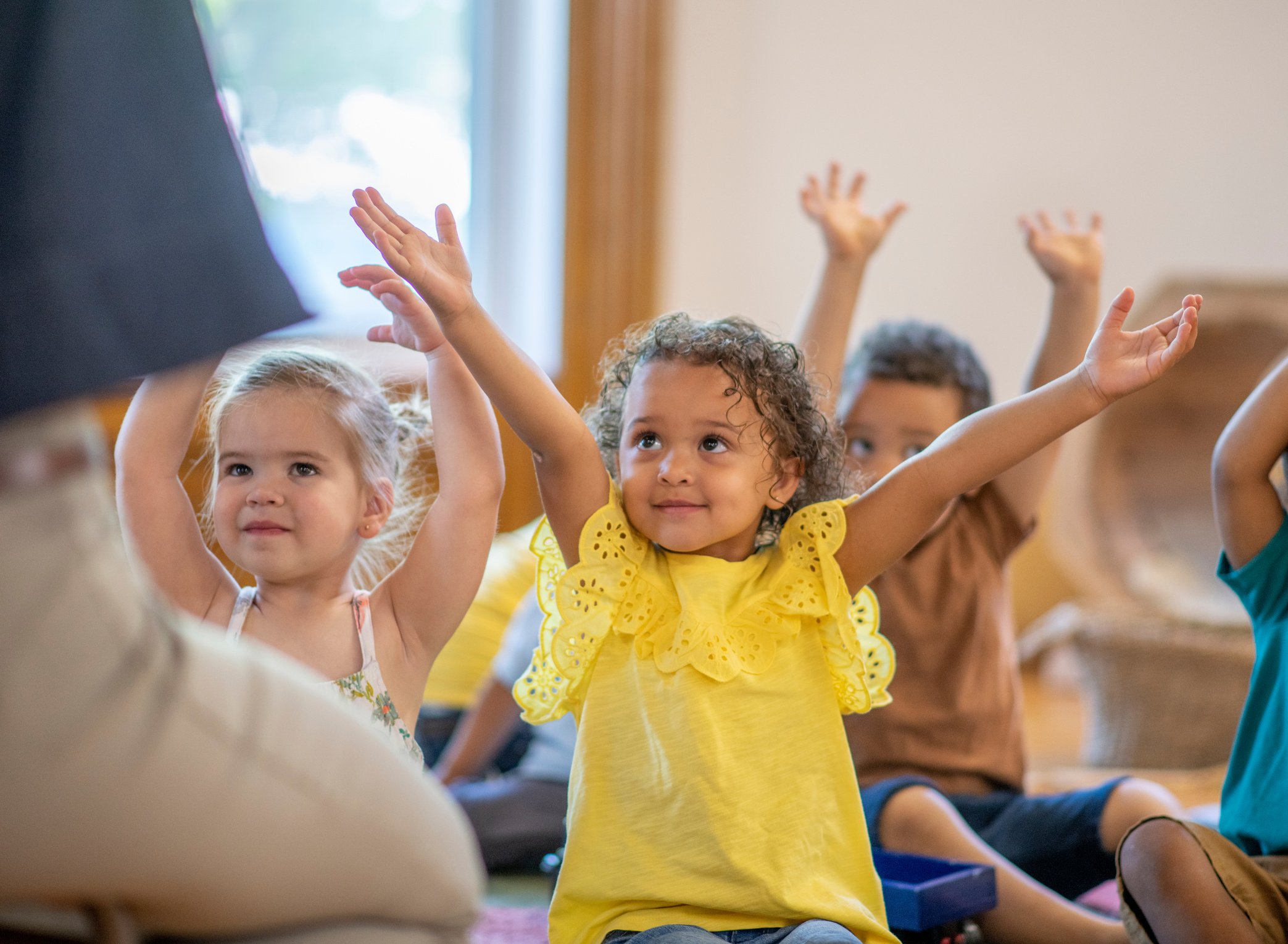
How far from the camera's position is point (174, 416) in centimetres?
95

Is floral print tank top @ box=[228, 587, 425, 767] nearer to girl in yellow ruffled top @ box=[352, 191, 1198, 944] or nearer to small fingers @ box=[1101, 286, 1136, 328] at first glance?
girl in yellow ruffled top @ box=[352, 191, 1198, 944]

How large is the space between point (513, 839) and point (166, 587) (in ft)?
2.34

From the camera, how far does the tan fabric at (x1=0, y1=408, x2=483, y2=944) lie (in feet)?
1.62

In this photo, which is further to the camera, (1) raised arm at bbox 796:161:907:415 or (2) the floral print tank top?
(1) raised arm at bbox 796:161:907:415

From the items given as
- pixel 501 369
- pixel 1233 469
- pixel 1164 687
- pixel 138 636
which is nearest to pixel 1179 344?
pixel 1233 469

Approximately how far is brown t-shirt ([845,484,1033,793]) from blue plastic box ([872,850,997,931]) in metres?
0.20

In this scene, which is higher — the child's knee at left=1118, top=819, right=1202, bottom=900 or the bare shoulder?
the bare shoulder

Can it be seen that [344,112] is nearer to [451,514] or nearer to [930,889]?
[451,514]

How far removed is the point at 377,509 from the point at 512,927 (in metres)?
0.54

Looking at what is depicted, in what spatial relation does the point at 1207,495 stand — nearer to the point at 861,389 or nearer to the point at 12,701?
the point at 861,389

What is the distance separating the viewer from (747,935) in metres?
0.92

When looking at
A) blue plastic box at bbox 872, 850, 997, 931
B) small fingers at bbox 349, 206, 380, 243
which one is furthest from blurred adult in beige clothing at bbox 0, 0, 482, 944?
blue plastic box at bbox 872, 850, 997, 931

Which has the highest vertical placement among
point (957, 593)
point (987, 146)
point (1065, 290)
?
point (987, 146)

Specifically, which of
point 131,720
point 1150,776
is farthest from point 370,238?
point 1150,776
